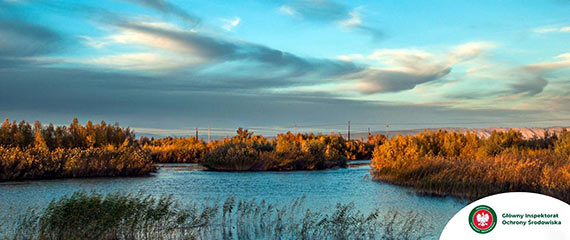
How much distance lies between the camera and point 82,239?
9.98m

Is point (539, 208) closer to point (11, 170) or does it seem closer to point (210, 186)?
point (210, 186)

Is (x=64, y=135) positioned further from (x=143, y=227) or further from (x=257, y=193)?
(x=143, y=227)

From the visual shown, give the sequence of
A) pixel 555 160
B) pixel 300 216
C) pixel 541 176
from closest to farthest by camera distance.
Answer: pixel 300 216 < pixel 541 176 < pixel 555 160

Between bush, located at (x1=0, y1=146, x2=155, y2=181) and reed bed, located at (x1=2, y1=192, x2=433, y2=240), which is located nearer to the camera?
reed bed, located at (x1=2, y1=192, x2=433, y2=240)

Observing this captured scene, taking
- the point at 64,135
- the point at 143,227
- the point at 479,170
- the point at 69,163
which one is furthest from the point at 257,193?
the point at 64,135

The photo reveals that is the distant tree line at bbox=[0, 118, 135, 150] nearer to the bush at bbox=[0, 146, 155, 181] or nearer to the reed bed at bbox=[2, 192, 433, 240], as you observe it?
the bush at bbox=[0, 146, 155, 181]

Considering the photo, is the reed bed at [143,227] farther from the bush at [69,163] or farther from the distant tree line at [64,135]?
the distant tree line at [64,135]

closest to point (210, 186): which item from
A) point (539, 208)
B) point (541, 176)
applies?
point (541, 176)

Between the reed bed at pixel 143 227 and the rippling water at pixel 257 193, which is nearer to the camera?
the reed bed at pixel 143 227

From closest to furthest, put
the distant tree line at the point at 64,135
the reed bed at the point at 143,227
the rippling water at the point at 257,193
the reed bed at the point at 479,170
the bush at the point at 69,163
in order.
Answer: the reed bed at the point at 143,227 → the rippling water at the point at 257,193 → the reed bed at the point at 479,170 → the bush at the point at 69,163 → the distant tree line at the point at 64,135

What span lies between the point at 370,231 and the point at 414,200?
839 cm

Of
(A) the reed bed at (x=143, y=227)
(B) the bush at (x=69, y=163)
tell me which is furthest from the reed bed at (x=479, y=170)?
(B) the bush at (x=69, y=163)

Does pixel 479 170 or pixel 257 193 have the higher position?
pixel 479 170

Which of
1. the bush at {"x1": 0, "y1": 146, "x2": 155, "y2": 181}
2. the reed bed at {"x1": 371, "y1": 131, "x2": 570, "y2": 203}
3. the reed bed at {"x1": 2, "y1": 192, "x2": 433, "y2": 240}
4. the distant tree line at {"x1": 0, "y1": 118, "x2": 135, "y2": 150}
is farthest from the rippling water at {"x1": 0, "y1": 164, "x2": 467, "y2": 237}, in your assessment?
the distant tree line at {"x1": 0, "y1": 118, "x2": 135, "y2": 150}
